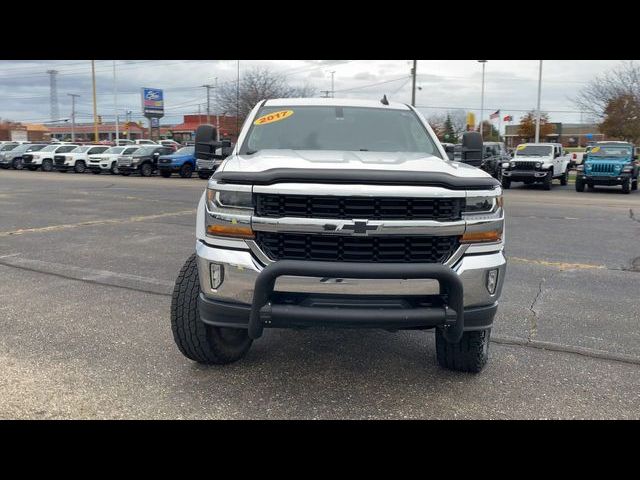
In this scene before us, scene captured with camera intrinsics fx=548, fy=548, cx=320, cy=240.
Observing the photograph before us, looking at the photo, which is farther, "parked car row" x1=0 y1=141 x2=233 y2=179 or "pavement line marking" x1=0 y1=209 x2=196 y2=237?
"parked car row" x1=0 y1=141 x2=233 y2=179

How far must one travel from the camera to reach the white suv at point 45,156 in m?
35.1

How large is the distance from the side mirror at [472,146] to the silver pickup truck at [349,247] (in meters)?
1.45

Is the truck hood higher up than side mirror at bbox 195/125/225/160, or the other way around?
side mirror at bbox 195/125/225/160

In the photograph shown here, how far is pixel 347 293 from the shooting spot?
304 cm

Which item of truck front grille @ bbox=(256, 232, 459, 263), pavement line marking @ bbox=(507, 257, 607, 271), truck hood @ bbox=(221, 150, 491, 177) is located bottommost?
pavement line marking @ bbox=(507, 257, 607, 271)

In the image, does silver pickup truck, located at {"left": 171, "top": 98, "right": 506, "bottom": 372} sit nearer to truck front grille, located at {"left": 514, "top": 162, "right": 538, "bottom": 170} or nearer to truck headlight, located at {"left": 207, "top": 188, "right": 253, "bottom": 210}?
truck headlight, located at {"left": 207, "top": 188, "right": 253, "bottom": 210}

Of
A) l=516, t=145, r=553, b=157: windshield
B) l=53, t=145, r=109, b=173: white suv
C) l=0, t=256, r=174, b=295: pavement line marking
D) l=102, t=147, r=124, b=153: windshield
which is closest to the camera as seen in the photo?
l=0, t=256, r=174, b=295: pavement line marking

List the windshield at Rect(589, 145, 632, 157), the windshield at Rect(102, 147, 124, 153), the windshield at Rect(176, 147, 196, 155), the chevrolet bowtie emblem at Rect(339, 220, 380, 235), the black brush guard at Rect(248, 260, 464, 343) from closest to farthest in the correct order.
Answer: the black brush guard at Rect(248, 260, 464, 343) → the chevrolet bowtie emblem at Rect(339, 220, 380, 235) → the windshield at Rect(589, 145, 632, 157) → the windshield at Rect(176, 147, 196, 155) → the windshield at Rect(102, 147, 124, 153)

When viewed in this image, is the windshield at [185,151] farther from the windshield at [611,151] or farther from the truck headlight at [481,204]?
the truck headlight at [481,204]

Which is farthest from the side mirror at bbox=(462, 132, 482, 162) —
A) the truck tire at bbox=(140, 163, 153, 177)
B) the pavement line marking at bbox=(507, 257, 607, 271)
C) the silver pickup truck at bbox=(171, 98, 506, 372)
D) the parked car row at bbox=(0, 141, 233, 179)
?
the truck tire at bbox=(140, 163, 153, 177)

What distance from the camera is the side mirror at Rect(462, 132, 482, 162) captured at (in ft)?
15.5

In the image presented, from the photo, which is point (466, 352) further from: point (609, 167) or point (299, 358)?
point (609, 167)

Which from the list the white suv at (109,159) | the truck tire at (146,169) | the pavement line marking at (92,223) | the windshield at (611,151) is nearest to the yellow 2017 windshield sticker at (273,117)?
the pavement line marking at (92,223)
